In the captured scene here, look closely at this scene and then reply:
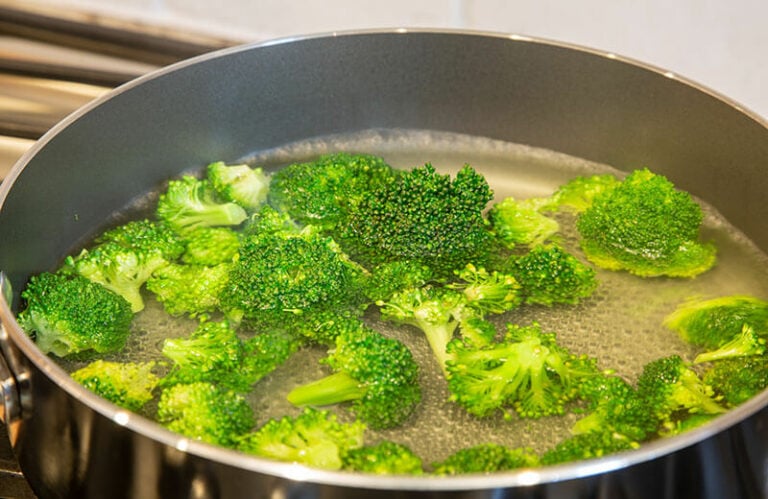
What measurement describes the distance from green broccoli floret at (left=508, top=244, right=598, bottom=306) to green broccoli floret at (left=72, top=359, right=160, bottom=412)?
0.44m

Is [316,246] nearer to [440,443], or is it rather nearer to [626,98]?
[440,443]

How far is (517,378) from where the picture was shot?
91 cm

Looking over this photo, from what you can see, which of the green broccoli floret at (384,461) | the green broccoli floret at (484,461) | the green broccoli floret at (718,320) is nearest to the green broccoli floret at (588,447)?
the green broccoli floret at (484,461)

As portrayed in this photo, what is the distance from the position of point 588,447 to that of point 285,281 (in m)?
0.37

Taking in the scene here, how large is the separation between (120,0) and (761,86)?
1236mm

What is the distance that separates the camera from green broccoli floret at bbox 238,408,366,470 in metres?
0.79

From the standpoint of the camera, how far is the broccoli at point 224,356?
0.91m

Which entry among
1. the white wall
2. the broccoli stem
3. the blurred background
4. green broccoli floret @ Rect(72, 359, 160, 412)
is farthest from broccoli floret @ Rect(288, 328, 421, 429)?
the white wall

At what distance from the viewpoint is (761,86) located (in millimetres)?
1353

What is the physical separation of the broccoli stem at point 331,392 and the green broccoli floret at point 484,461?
129 mm

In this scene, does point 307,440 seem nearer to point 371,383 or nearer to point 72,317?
point 371,383

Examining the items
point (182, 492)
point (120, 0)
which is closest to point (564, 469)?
point (182, 492)

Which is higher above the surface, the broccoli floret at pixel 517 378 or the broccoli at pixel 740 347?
the broccoli at pixel 740 347

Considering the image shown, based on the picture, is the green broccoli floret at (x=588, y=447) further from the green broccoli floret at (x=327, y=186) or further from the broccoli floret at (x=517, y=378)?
the green broccoli floret at (x=327, y=186)
